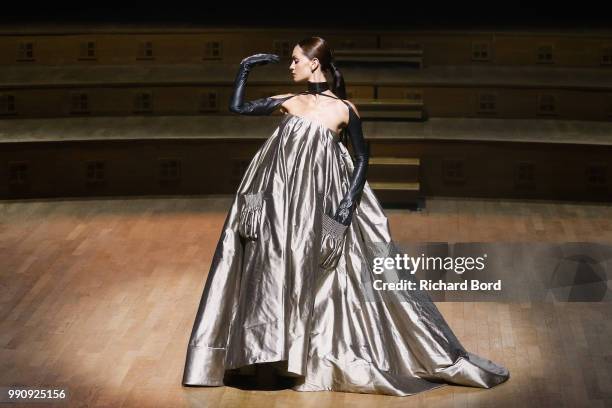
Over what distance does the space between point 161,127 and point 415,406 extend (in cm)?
453

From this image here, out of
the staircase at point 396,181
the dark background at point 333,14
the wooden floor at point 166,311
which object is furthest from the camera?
the dark background at point 333,14

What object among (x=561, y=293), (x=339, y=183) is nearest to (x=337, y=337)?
(x=339, y=183)

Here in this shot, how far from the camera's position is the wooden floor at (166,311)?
6547 millimetres

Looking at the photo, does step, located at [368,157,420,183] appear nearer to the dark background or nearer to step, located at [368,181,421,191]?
step, located at [368,181,421,191]

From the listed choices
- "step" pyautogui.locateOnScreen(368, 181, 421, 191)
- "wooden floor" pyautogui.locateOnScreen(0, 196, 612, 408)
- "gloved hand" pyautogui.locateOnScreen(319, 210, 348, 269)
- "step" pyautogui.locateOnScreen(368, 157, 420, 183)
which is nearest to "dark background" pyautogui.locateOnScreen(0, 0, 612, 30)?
"step" pyautogui.locateOnScreen(368, 157, 420, 183)

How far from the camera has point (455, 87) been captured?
10391 mm

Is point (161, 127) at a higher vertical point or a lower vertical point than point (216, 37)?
lower

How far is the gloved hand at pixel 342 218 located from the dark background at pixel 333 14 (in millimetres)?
4084

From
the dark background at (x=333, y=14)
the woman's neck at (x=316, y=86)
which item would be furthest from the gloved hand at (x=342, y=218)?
the dark background at (x=333, y=14)

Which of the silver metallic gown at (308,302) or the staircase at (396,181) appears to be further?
the staircase at (396,181)

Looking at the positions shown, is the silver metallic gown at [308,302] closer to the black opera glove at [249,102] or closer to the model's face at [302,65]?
the black opera glove at [249,102]

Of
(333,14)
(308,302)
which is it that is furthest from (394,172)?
(308,302)

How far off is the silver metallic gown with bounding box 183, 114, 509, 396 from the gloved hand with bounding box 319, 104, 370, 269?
0.11ft

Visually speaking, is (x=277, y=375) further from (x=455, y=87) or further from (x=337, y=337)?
(x=455, y=87)
